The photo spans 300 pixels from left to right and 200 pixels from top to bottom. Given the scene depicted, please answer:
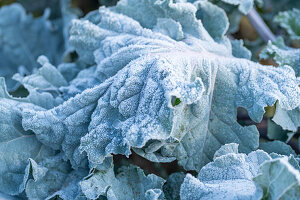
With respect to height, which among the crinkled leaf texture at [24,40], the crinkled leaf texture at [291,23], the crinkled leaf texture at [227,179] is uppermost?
the crinkled leaf texture at [291,23]

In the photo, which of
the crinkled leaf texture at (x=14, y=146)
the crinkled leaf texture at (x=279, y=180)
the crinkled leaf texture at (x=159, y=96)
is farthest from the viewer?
the crinkled leaf texture at (x=14, y=146)

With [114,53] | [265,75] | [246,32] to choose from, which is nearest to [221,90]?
[265,75]

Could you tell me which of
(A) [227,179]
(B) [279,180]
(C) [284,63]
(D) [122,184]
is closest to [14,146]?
(D) [122,184]

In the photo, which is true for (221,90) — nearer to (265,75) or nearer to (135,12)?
(265,75)

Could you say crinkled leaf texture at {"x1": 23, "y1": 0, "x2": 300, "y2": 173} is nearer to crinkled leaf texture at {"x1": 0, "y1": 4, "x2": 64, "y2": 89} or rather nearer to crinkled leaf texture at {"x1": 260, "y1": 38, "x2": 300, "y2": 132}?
crinkled leaf texture at {"x1": 260, "y1": 38, "x2": 300, "y2": 132}

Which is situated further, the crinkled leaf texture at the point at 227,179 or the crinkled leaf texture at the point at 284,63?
the crinkled leaf texture at the point at 284,63

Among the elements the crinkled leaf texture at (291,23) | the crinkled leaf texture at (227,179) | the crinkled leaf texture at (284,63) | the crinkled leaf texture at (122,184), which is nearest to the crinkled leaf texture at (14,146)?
the crinkled leaf texture at (122,184)

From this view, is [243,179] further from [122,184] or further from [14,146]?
[14,146]

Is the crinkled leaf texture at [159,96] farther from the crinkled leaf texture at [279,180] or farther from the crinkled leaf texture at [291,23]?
the crinkled leaf texture at [291,23]
